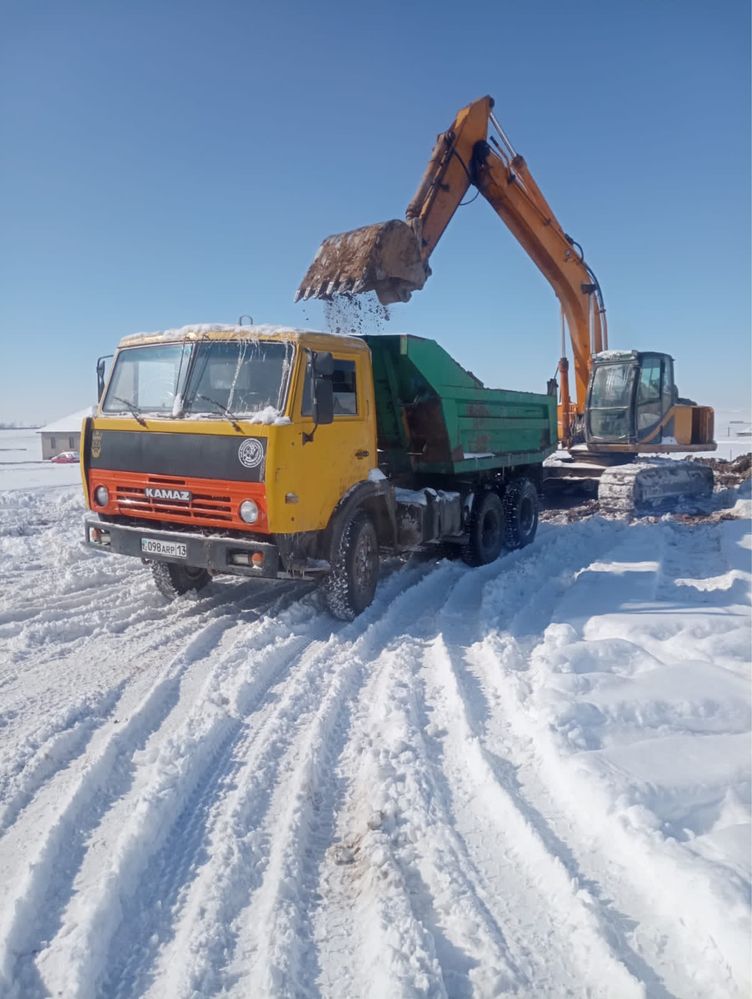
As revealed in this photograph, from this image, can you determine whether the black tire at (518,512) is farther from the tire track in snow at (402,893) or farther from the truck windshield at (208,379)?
the tire track in snow at (402,893)

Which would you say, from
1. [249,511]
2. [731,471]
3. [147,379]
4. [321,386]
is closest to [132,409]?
[147,379]

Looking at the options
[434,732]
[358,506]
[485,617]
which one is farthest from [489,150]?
[434,732]

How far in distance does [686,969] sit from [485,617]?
3.96m

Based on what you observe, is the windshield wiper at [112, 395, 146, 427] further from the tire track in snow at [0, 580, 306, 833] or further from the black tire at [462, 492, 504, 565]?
the black tire at [462, 492, 504, 565]

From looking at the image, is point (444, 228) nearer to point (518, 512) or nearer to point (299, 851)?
point (518, 512)

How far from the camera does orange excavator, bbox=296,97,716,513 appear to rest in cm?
866

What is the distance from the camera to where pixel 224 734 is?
4.00m

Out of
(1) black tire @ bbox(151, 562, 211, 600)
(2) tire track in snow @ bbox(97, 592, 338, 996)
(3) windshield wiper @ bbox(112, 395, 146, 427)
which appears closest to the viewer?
(2) tire track in snow @ bbox(97, 592, 338, 996)

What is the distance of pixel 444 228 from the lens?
1027 centimetres

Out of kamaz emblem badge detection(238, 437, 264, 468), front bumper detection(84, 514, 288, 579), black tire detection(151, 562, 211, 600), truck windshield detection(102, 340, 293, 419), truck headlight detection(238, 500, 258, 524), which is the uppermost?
truck windshield detection(102, 340, 293, 419)

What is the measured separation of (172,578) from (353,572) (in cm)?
185

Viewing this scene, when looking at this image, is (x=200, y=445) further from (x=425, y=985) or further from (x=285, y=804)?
(x=425, y=985)

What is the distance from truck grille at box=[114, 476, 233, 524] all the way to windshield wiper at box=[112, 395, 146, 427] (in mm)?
511

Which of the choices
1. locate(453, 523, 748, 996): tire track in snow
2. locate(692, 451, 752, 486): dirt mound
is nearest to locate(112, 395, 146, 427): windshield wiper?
locate(453, 523, 748, 996): tire track in snow
